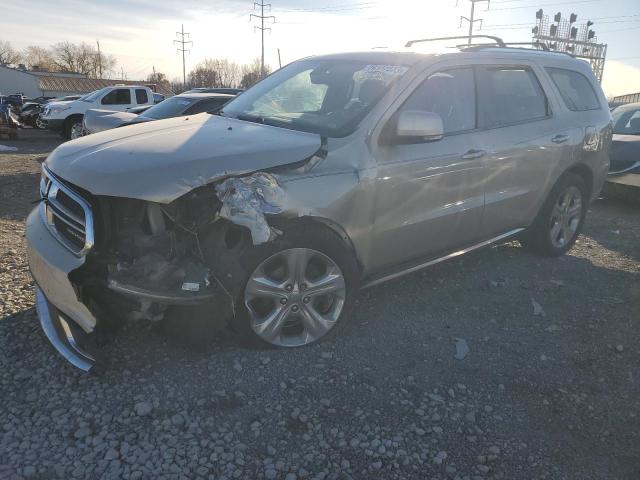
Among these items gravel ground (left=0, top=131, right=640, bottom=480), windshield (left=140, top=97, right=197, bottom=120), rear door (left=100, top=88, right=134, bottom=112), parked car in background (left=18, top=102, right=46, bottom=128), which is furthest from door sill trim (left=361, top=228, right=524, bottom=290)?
parked car in background (left=18, top=102, right=46, bottom=128)

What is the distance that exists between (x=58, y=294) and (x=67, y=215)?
1.42 ft

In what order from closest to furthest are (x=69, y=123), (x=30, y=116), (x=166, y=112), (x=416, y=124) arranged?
(x=416, y=124), (x=166, y=112), (x=69, y=123), (x=30, y=116)

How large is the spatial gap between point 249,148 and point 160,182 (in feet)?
1.86

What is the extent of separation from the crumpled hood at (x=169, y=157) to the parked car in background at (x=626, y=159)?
6073 mm

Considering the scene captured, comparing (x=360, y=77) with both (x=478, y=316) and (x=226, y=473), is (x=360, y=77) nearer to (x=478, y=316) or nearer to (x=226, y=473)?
(x=478, y=316)

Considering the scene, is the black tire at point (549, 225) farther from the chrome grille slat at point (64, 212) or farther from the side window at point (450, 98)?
the chrome grille slat at point (64, 212)

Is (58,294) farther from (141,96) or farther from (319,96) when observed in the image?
(141,96)

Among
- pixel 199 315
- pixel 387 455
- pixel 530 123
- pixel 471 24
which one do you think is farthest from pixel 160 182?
pixel 471 24

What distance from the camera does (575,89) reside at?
506 cm

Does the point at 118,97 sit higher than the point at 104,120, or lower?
higher

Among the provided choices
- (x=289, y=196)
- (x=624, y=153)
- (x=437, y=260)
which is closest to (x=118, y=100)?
(x=624, y=153)

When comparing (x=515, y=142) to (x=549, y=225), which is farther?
(x=549, y=225)

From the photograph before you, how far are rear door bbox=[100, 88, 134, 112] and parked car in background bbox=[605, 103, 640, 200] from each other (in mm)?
14104

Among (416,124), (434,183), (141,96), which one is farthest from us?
(141,96)
